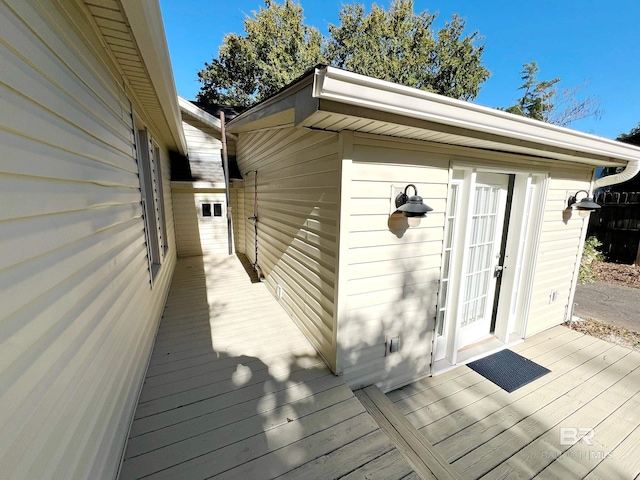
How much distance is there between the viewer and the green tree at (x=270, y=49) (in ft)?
45.8

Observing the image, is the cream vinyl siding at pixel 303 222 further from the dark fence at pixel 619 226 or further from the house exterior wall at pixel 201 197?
the dark fence at pixel 619 226

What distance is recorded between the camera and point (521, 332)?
361 cm

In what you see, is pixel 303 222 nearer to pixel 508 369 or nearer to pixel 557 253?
pixel 508 369

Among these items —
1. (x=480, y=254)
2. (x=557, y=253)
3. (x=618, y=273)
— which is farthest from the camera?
(x=618, y=273)

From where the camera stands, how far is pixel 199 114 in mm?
6211

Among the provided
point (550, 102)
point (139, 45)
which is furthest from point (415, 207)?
point (550, 102)

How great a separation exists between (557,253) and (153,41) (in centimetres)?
492

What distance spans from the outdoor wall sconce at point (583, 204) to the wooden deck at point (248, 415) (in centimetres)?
365

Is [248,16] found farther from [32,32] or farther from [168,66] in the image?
[32,32]

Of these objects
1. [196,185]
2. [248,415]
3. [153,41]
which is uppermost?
[153,41]

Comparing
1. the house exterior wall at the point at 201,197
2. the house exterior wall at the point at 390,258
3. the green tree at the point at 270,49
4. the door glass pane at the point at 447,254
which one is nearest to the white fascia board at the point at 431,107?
the house exterior wall at the point at 390,258

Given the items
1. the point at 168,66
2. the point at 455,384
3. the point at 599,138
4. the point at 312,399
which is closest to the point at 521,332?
the point at 455,384

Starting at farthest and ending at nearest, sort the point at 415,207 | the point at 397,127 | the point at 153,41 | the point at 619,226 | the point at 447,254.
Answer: the point at 619,226, the point at 447,254, the point at 415,207, the point at 397,127, the point at 153,41

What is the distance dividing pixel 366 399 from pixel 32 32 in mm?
2928
